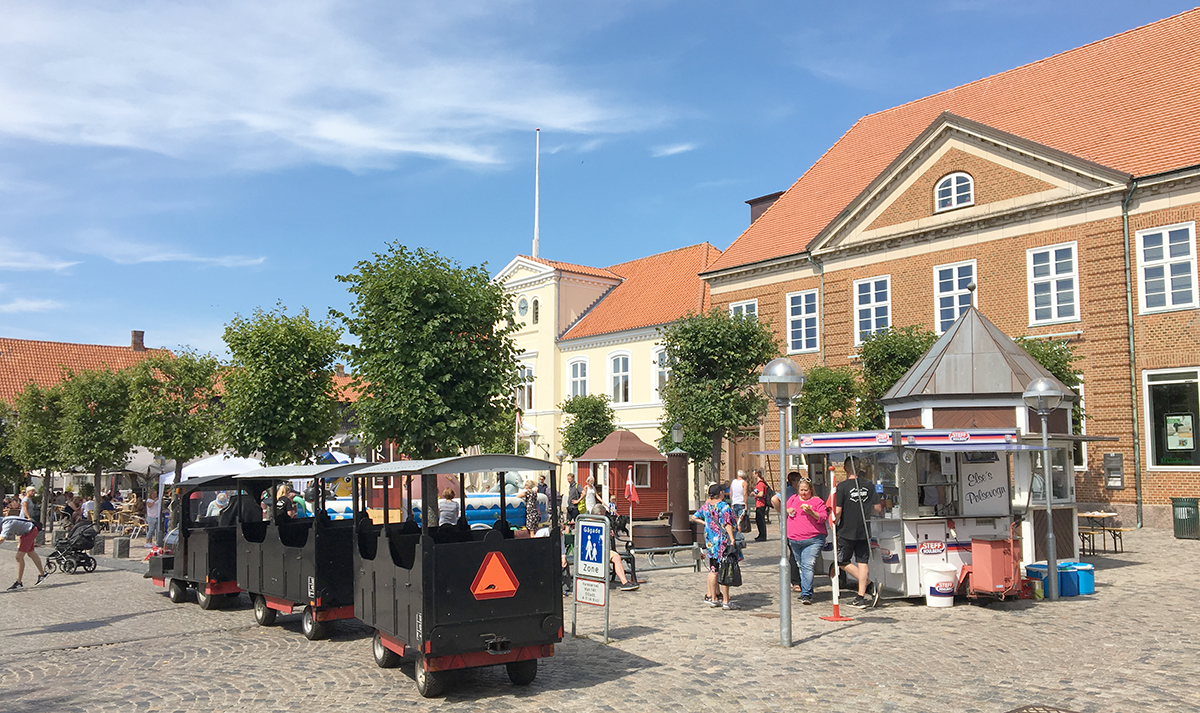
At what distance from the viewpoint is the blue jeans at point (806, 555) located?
13430 mm

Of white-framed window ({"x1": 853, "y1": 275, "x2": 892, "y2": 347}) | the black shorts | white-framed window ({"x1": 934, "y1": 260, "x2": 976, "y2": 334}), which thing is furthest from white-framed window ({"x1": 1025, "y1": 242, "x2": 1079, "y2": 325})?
the black shorts

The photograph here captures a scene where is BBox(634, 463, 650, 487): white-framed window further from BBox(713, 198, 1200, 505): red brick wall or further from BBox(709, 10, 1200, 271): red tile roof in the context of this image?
BBox(713, 198, 1200, 505): red brick wall

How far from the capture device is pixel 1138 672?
903 cm

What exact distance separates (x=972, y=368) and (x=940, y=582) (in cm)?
603

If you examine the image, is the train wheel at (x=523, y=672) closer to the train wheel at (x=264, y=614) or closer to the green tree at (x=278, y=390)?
the train wheel at (x=264, y=614)

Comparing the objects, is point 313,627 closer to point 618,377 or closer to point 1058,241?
point 1058,241

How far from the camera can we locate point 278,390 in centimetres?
2545

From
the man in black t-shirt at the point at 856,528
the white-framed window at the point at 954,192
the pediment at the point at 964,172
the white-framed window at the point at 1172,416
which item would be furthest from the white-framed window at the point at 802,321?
the man in black t-shirt at the point at 856,528

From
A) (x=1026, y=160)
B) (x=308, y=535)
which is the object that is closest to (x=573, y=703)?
(x=308, y=535)

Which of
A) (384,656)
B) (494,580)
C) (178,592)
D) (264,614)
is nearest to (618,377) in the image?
(178,592)

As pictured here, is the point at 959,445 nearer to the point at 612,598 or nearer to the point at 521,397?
the point at 612,598

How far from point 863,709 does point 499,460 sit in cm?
410

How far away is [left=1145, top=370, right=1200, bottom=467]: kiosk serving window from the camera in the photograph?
22.7 metres

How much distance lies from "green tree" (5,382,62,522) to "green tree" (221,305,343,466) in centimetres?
1637
